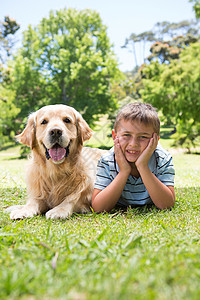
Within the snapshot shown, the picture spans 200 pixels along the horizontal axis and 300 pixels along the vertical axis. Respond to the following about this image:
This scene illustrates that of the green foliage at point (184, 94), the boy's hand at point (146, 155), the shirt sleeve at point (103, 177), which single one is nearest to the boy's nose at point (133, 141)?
the boy's hand at point (146, 155)

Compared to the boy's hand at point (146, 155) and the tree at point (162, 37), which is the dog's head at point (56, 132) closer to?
the boy's hand at point (146, 155)

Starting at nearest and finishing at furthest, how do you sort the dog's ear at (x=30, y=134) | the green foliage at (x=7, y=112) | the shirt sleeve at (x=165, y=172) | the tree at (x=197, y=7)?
the shirt sleeve at (x=165, y=172), the dog's ear at (x=30, y=134), the tree at (x=197, y=7), the green foliage at (x=7, y=112)

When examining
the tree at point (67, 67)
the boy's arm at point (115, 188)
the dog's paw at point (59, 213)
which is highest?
the tree at point (67, 67)

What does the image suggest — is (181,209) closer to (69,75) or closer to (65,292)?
(65,292)

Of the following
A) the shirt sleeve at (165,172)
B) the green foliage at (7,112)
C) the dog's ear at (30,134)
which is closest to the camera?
the shirt sleeve at (165,172)

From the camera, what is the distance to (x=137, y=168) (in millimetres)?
2496

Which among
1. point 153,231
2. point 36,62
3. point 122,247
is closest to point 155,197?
point 153,231

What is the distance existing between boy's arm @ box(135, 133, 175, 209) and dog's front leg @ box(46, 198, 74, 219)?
0.76 metres

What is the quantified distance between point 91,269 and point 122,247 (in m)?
0.34

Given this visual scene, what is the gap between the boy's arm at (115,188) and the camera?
98.7 inches

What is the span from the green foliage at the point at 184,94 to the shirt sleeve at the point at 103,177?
11.1 m

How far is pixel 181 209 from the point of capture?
2598mm

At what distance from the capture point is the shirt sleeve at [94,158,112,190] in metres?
2.71

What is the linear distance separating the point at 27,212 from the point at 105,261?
148 centimetres
